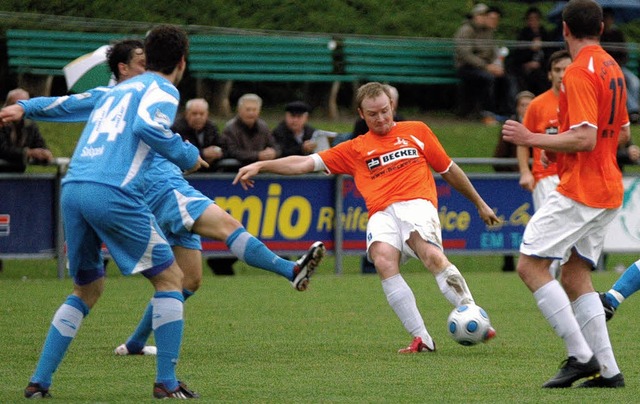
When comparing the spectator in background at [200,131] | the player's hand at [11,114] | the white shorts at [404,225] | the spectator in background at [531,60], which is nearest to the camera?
the player's hand at [11,114]

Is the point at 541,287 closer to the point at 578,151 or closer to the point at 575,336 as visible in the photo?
the point at 575,336

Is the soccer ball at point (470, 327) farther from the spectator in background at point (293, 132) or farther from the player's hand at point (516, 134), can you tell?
the spectator in background at point (293, 132)

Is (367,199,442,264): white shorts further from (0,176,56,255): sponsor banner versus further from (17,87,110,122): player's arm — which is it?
(0,176,56,255): sponsor banner

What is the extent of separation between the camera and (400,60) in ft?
69.7

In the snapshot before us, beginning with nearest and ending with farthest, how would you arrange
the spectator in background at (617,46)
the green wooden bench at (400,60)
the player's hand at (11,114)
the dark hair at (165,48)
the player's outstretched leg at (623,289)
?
the dark hair at (165,48)
the player's hand at (11,114)
the player's outstretched leg at (623,289)
the spectator in background at (617,46)
the green wooden bench at (400,60)

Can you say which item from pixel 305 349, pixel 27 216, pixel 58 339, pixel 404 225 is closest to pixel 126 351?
pixel 305 349

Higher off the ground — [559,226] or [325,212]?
[559,226]

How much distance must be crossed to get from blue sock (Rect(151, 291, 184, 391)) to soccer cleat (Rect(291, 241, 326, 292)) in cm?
86

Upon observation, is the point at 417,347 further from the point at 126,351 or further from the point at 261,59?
the point at 261,59

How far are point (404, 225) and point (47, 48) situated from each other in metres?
10.2

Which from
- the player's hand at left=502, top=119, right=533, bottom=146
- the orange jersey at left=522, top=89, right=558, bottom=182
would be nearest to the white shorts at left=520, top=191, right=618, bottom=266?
the player's hand at left=502, top=119, right=533, bottom=146

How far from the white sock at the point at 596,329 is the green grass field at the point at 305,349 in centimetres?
16

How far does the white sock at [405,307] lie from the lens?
9.13 meters

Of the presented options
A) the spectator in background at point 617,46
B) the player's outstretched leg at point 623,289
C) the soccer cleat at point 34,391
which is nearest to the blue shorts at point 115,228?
the soccer cleat at point 34,391
